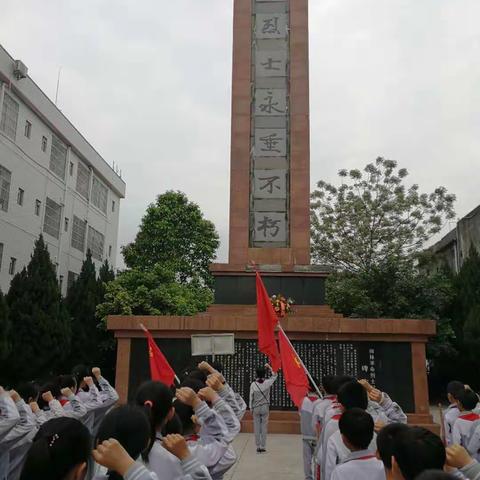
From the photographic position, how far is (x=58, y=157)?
18.3 meters

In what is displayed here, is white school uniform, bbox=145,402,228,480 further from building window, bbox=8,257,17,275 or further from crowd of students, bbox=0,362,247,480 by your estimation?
building window, bbox=8,257,17,275

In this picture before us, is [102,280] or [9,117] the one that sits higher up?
[9,117]

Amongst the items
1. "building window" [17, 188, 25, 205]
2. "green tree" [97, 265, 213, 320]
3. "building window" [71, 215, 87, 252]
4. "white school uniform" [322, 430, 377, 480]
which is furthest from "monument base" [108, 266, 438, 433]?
"building window" [71, 215, 87, 252]

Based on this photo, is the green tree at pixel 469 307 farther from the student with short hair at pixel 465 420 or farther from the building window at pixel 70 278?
the building window at pixel 70 278

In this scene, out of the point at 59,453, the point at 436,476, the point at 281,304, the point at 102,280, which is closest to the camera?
the point at 436,476

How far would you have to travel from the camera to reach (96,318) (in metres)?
15.4

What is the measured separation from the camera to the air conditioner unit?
14.4 m

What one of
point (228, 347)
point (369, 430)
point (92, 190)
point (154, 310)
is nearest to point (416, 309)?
point (154, 310)

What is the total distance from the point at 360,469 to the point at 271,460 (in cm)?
421

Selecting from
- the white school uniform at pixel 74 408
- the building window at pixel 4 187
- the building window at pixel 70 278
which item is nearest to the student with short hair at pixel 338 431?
the white school uniform at pixel 74 408

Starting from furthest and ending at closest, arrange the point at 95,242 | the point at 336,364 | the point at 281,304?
the point at 95,242
the point at 281,304
the point at 336,364

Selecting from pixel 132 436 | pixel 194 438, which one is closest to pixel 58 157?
pixel 194 438

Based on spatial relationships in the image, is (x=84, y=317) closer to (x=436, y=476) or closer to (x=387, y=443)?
(x=387, y=443)

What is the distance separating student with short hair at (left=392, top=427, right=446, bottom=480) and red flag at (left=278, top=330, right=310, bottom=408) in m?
2.91
